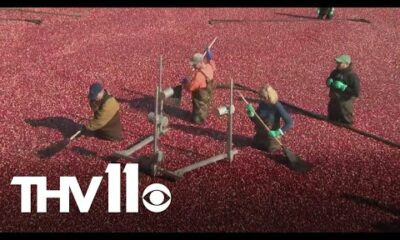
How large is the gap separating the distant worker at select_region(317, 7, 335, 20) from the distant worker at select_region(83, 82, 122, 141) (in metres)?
12.3

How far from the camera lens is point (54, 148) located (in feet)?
40.0

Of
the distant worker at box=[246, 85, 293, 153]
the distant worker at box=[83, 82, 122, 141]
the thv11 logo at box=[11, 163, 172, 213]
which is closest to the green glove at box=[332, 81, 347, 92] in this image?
the distant worker at box=[246, 85, 293, 153]

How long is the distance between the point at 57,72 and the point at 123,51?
105 inches

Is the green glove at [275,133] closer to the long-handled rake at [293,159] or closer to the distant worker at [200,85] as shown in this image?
the long-handled rake at [293,159]

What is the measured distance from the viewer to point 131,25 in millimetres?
21172

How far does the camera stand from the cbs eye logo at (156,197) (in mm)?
10477

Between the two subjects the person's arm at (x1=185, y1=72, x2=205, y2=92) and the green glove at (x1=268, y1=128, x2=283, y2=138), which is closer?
the green glove at (x1=268, y1=128, x2=283, y2=138)

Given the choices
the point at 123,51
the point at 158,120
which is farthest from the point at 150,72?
the point at 158,120

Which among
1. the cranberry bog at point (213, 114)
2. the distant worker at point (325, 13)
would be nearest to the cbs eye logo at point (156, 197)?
the cranberry bog at point (213, 114)

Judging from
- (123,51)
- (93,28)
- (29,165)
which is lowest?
(29,165)

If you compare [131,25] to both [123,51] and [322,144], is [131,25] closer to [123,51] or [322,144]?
[123,51]

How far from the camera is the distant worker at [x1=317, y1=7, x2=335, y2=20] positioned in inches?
861

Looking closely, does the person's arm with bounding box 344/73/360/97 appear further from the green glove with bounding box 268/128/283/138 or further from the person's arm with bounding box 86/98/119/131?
the person's arm with bounding box 86/98/119/131

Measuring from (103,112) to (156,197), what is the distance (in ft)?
8.90
